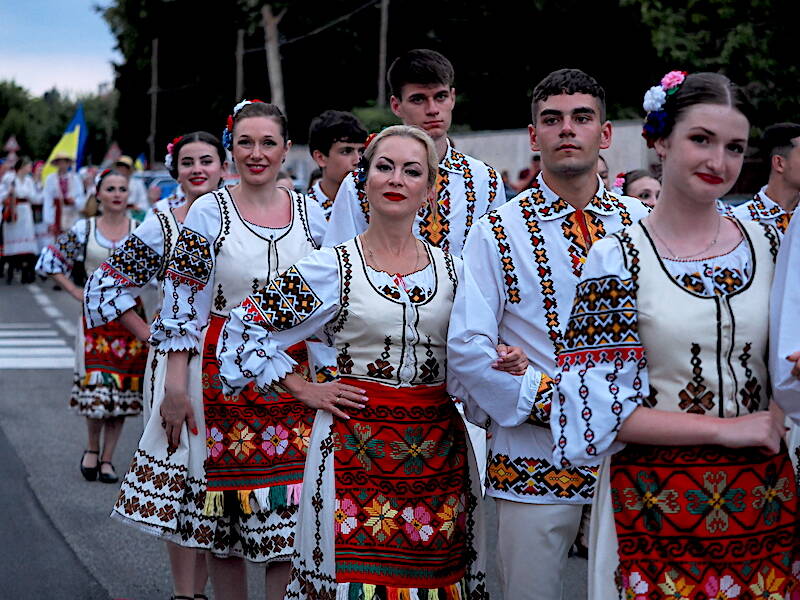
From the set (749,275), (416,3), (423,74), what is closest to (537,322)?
(749,275)

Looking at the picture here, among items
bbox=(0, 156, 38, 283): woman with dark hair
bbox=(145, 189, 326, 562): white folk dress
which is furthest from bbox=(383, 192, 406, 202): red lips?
bbox=(0, 156, 38, 283): woman with dark hair

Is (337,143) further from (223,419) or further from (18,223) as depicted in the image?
(18,223)

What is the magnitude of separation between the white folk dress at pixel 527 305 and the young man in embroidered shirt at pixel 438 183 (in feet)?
2.62

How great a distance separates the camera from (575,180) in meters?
4.30

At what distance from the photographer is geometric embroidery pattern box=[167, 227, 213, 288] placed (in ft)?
17.2

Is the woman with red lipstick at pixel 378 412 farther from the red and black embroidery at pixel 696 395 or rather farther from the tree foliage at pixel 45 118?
the tree foliage at pixel 45 118

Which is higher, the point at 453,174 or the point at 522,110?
the point at 522,110

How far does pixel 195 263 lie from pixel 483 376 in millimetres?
1715

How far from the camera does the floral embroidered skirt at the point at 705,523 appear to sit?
10.4ft

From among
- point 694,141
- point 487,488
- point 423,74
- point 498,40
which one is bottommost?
point 487,488

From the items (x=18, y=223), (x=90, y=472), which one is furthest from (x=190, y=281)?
(x=18, y=223)

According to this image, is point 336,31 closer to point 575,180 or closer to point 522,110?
point 522,110

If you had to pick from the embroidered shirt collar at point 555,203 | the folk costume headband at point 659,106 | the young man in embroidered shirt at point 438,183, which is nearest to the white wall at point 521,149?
the young man in embroidered shirt at point 438,183

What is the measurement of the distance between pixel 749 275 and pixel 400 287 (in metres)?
1.22
